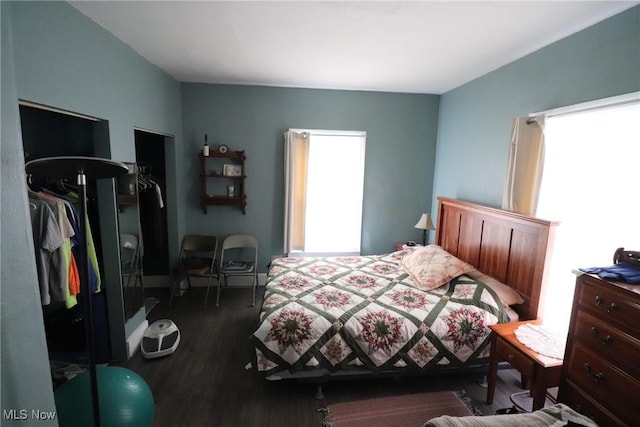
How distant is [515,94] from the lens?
254cm

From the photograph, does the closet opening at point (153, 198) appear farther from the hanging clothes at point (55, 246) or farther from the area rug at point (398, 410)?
the area rug at point (398, 410)

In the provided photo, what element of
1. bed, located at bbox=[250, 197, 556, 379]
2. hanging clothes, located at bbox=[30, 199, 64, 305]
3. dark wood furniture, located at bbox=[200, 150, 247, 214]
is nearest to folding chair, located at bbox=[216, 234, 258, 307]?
dark wood furniture, located at bbox=[200, 150, 247, 214]

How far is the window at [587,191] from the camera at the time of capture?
1703 millimetres

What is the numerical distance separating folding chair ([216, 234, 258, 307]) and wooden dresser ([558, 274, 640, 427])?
274 centimetres

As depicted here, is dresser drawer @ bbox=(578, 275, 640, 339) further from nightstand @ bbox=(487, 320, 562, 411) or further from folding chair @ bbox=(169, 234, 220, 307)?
folding chair @ bbox=(169, 234, 220, 307)

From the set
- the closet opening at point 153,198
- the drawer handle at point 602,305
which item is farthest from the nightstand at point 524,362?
the closet opening at point 153,198

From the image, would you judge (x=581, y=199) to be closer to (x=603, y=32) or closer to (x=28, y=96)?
(x=603, y=32)

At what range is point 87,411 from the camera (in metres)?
1.45

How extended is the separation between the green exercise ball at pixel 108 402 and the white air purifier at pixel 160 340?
869 millimetres

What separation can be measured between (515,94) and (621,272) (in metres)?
1.75

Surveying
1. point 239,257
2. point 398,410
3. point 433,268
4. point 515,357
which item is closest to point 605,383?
point 515,357

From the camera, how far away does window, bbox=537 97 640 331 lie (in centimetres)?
170

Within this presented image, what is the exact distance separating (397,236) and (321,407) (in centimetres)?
250

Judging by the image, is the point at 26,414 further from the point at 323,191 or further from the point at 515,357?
the point at 323,191
